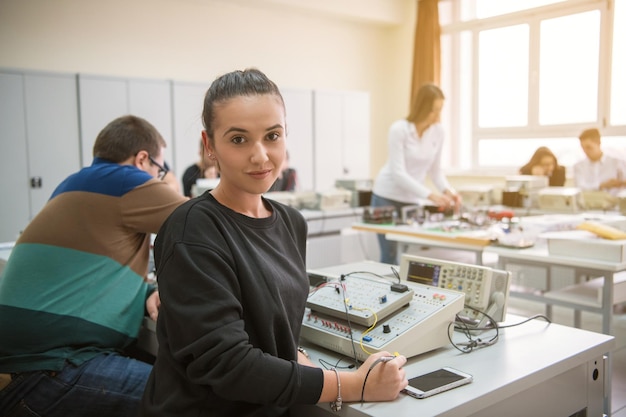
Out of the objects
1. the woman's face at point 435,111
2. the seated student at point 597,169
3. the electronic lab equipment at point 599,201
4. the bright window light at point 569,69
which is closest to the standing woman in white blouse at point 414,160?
the woman's face at point 435,111

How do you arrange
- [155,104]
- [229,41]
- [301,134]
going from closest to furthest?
[155,104] < [301,134] < [229,41]

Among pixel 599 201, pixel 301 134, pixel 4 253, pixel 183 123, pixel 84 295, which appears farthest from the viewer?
pixel 301 134

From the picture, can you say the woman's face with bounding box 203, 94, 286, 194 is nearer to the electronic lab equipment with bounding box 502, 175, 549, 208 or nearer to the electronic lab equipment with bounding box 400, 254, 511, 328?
the electronic lab equipment with bounding box 400, 254, 511, 328

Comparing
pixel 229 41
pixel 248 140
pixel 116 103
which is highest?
pixel 229 41

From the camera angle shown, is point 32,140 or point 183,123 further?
point 183,123

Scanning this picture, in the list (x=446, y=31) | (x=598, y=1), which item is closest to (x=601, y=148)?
(x=598, y=1)

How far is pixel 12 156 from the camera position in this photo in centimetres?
470

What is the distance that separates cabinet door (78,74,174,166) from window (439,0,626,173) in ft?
12.4

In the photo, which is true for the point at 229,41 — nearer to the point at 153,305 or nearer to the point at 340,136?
the point at 340,136

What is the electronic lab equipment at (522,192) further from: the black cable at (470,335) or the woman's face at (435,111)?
the black cable at (470,335)

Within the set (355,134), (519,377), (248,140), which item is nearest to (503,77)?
(355,134)

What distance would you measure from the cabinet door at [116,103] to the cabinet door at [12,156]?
484 millimetres

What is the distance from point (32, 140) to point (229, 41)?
8.78 ft

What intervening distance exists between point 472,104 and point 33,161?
511 centimetres
